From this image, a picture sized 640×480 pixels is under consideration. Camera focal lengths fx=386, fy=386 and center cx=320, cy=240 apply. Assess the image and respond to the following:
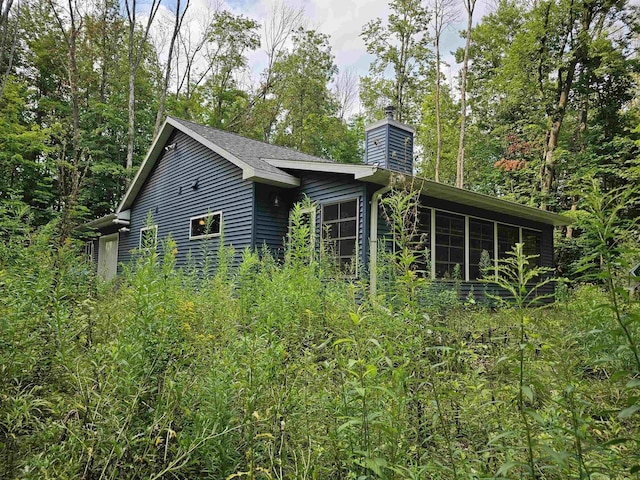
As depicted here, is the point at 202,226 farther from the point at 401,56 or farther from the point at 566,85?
the point at 401,56

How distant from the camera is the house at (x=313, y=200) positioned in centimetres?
800

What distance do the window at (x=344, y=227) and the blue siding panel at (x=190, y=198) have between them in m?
1.92

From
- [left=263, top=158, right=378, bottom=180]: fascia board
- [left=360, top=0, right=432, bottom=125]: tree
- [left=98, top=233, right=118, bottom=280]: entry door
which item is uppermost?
[left=360, top=0, right=432, bottom=125]: tree

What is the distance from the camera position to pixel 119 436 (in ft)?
5.35

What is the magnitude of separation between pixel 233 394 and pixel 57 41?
23.3 meters

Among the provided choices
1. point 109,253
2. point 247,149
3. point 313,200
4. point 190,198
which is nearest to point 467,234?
point 313,200

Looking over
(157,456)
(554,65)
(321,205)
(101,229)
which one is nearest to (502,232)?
(321,205)

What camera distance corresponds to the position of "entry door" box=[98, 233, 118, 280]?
15.0 m

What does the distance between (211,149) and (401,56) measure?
15364 mm

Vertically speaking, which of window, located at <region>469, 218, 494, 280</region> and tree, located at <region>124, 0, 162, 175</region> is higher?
tree, located at <region>124, 0, 162, 175</region>

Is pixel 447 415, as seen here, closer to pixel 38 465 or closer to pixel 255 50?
pixel 38 465

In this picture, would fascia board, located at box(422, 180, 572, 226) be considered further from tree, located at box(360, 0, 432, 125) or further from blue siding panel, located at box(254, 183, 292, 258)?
tree, located at box(360, 0, 432, 125)

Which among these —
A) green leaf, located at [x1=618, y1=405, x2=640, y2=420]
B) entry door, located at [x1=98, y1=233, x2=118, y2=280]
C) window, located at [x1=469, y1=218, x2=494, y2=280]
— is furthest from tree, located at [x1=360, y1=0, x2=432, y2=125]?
green leaf, located at [x1=618, y1=405, x2=640, y2=420]

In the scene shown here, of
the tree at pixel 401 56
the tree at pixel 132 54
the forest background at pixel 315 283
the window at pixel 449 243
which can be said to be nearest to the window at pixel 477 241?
the window at pixel 449 243
